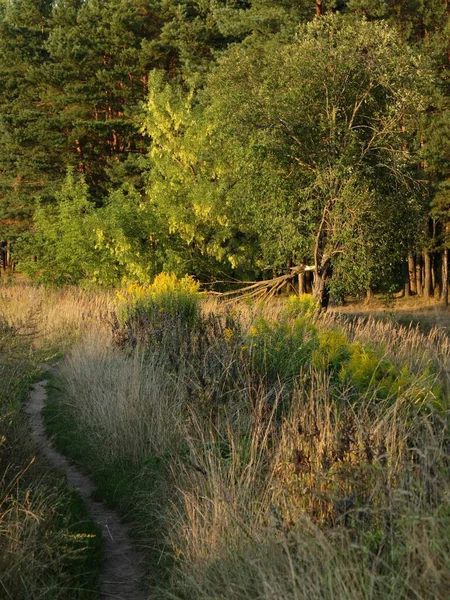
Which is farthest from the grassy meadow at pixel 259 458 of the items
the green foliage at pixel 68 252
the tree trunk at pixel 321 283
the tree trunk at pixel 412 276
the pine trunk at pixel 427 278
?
the tree trunk at pixel 412 276

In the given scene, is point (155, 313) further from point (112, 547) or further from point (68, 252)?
point (68, 252)

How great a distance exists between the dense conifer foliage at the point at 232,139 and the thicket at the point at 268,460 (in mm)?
11122

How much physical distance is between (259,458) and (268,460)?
64 mm

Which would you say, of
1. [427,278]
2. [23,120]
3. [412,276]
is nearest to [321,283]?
[427,278]

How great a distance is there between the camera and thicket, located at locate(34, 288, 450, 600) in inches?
161

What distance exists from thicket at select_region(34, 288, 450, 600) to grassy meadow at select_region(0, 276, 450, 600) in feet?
0.06

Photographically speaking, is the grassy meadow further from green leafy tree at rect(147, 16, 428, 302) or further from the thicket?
Result: green leafy tree at rect(147, 16, 428, 302)

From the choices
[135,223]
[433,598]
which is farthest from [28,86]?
[433,598]

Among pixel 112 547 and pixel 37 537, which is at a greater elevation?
pixel 37 537

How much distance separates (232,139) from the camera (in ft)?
78.9

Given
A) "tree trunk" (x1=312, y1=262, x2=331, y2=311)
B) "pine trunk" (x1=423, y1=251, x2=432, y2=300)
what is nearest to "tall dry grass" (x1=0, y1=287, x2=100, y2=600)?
"tree trunk" (x1=312, y1=262, x2=331, y2=311)

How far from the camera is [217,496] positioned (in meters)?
5.60

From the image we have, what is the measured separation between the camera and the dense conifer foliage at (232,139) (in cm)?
2227

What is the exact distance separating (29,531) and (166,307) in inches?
326
